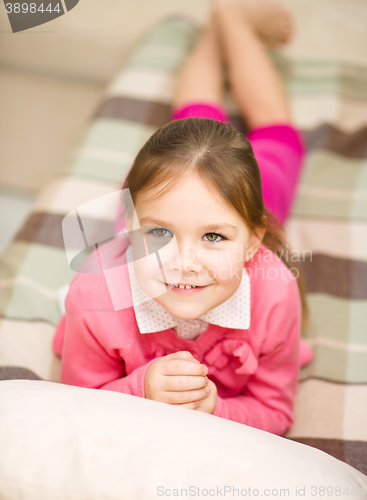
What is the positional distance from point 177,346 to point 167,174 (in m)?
0.27

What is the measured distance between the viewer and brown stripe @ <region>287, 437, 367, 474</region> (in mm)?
606

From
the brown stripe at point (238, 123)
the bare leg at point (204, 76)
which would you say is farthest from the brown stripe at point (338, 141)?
the bare leg at point (204, 76)

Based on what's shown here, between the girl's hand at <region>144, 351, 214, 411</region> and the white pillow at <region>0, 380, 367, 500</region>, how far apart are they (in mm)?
68

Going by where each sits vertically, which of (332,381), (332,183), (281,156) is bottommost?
(332,381)

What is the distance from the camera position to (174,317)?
603 mm

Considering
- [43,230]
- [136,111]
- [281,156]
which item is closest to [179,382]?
[43,230]

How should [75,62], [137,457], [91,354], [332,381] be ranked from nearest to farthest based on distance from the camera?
1. [137,457]
2. [91,354]
3. [332,381]
4. [75,62]

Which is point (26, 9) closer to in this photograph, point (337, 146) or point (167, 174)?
point (167, 174)

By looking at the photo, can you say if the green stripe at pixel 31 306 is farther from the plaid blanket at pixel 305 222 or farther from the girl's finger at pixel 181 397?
the girl's finger at pixel 181 397

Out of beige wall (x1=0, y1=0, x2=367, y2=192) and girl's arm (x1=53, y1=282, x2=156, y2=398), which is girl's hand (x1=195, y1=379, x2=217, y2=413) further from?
beige wall (x1=0, y1=0, x2=367, y2=192)

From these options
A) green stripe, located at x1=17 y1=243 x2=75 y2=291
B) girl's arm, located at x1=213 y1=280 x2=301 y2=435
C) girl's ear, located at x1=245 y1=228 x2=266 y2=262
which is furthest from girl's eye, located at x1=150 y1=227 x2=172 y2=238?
green stripe, located at x1=17 y1=243 x2=75 y2=291

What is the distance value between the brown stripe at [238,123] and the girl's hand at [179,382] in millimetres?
746

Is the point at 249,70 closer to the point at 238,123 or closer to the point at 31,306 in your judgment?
the point at 238,123

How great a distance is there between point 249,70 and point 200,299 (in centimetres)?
81
